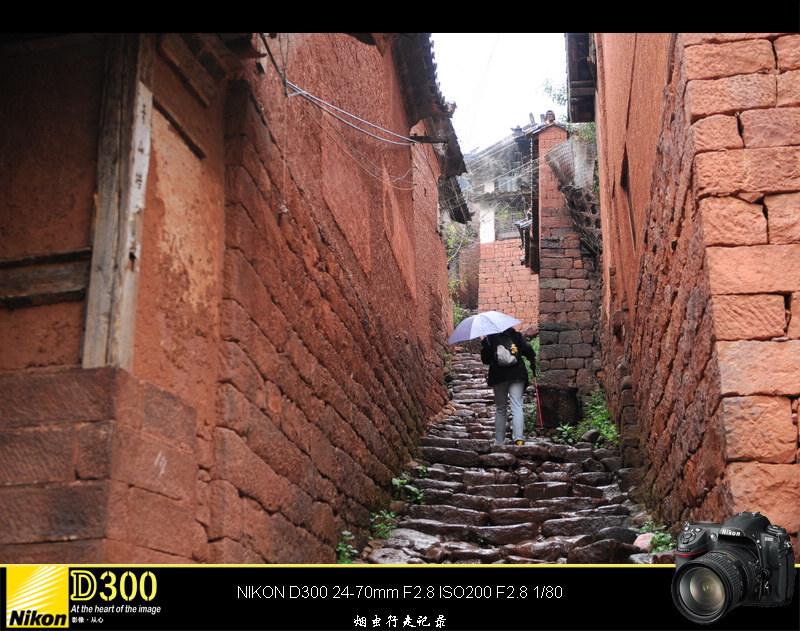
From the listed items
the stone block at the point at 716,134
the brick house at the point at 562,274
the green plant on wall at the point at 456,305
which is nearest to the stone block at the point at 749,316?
the stone block at the point at 716,134

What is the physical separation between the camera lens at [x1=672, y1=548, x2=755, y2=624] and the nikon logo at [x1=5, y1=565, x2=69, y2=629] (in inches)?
81.7

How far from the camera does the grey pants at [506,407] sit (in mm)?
9477

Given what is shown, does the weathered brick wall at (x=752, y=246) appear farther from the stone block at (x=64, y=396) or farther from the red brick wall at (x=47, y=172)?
the red brick wall at (x=47, y=172)

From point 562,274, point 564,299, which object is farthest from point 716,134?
point 562,274

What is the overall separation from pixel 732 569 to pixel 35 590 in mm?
2320

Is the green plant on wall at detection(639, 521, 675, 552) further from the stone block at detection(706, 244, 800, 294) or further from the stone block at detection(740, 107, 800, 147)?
the stone block at detection(740, 107, 800, 147)

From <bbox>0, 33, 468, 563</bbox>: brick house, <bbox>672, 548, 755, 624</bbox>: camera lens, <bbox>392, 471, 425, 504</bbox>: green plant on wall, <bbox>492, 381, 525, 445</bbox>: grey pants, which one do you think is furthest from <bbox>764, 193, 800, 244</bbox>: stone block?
<bbox>492, 381, 525, 445</bbox>: grey pants

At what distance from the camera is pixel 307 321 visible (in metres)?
5.36

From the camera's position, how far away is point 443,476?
816 cm

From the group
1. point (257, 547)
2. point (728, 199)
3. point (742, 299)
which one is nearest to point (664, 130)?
point (728, 199)

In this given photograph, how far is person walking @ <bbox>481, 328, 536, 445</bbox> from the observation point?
9.53 meters

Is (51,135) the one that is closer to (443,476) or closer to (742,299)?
(742,299)

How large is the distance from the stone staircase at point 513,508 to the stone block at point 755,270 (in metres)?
2.11

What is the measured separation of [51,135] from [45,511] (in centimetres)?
151
